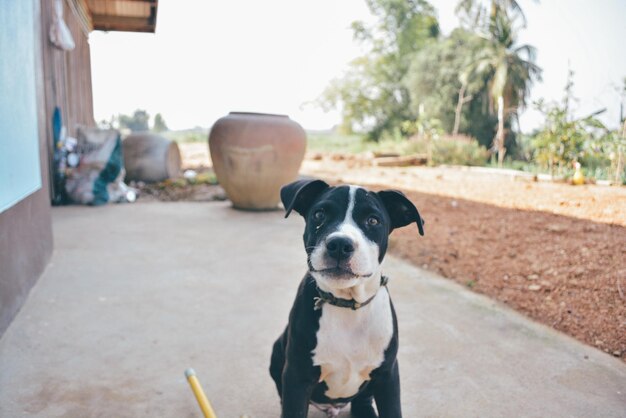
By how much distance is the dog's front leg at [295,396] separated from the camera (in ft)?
5.56

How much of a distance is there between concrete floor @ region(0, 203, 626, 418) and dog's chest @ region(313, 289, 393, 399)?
1.79ft

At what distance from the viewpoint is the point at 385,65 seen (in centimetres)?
3127

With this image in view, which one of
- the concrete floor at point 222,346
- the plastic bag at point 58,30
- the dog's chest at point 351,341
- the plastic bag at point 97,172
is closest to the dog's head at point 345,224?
the dog's chest at point 351,341

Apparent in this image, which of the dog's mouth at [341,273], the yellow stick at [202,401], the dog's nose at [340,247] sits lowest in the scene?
the yellow stick at [202,401]

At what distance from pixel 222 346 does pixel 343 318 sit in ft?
4.11

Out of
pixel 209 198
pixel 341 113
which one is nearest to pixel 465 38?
pixel 341 113

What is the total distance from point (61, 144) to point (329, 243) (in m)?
6.36

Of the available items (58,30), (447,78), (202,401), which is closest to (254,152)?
(58,30)

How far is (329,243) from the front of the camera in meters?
1.60

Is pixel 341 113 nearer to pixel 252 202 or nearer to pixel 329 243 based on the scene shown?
pixel 252 202

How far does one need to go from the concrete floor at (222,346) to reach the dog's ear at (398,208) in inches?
33.8

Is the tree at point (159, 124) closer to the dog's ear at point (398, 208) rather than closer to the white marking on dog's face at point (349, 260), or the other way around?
the dog's ear at point (398, 208)

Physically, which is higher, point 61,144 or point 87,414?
point 61,144

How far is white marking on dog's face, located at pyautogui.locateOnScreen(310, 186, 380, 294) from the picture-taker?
1599mm
